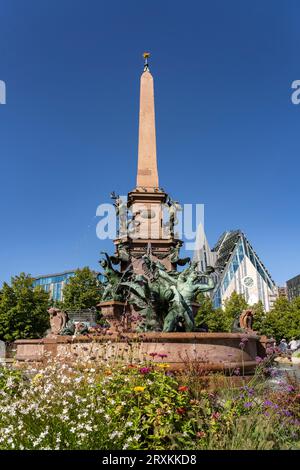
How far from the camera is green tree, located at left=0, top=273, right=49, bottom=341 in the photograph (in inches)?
1454

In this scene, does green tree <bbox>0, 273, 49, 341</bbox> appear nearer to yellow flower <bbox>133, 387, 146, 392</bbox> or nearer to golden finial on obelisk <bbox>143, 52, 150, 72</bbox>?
golden finial on obelisk <bbox>143, 52, 150, 72</bbox>

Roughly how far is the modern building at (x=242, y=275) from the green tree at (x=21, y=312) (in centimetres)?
6193

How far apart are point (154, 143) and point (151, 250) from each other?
700 centimetres

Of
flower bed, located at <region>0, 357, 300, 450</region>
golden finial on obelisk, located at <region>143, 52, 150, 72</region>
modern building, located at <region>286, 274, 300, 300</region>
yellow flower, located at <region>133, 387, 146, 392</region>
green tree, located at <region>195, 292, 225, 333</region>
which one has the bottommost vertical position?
flower bed, located at <region>0, 357, 300, 450</region>

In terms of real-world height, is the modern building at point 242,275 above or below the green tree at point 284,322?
above

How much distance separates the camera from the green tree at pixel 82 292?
42.2 metres

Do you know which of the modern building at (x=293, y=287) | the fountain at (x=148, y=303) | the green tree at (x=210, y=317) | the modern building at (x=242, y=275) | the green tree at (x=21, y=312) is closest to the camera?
the fountain at (x=148, y=303)

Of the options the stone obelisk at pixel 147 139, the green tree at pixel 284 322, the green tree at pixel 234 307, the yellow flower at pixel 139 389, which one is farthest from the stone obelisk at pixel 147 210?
the green tree at pixel 234 307

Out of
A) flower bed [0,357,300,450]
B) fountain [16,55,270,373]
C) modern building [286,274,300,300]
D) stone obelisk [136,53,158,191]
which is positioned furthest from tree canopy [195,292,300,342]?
modern building [286,274,300,300]

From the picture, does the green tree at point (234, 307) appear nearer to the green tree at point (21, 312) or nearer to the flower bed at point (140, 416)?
the green tree at point (21, 312)

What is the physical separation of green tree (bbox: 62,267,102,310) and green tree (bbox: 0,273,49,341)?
3.45 meters

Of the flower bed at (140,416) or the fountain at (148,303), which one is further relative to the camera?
the fountain at (148,303)

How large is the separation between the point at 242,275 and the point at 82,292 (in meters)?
67.5

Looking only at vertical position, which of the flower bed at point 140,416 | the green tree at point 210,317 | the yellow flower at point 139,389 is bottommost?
the flower bed at point 140,416
